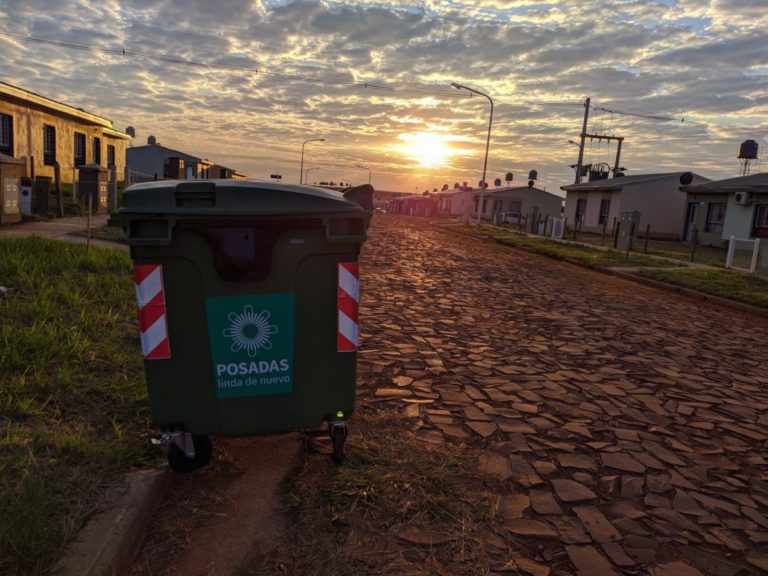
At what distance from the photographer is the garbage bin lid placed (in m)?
2.70

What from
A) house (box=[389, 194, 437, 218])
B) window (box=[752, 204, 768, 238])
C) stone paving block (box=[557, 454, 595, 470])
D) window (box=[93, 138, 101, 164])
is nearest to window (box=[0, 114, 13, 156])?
window (box=[93, 138, 101, 164])

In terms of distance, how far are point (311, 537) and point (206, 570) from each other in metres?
0.49

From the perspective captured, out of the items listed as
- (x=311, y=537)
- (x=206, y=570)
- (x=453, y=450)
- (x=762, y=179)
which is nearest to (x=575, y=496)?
(x=453, y=450)

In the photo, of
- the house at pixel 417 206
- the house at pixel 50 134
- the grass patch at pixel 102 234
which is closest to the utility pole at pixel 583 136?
the house at pixel 417 206

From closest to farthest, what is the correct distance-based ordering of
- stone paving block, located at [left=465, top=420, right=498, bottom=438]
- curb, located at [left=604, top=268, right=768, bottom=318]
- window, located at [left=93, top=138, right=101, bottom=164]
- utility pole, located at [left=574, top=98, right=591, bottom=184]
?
stone paving block, located at [left=465, top=420, right=498, bottom=438] → curb, located at [left=604, top=268, right=768, bottom=318] → window, located at [left=93, top=138, right=101, bottom=164] → utility pole, located at [left=574, top=98, right=591, bottom=184]

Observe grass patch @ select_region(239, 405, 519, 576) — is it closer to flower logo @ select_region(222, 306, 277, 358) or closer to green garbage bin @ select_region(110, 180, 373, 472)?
green garbage bin @ select_region(110, 180, 373, 472)

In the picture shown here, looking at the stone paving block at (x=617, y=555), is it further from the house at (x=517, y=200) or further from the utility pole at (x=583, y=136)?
the house at (x=517, y=200)

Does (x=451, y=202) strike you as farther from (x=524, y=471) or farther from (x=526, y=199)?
(x=524, y=471)

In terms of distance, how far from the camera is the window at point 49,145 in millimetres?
26469

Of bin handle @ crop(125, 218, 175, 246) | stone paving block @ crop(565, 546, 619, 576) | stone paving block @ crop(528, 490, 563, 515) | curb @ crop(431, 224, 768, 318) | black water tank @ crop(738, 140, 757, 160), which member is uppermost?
black water tank @ crop(738, 140, 757, 160)

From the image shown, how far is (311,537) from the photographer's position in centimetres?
260

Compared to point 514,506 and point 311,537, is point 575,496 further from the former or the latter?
point 311,537

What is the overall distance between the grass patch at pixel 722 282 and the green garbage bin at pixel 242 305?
10550 millimetres

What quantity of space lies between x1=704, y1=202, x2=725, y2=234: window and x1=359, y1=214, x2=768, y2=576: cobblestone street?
2270cm
